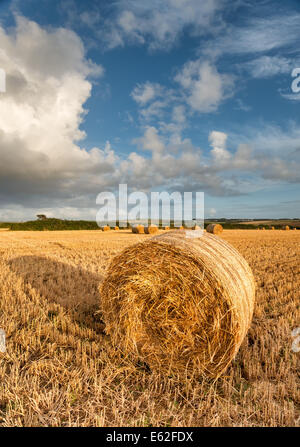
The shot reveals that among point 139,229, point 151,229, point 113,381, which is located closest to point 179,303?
point 113,381

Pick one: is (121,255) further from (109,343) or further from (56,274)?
(56,274)

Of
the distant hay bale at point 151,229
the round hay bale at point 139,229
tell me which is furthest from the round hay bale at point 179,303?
the round hay bale at point 139,229

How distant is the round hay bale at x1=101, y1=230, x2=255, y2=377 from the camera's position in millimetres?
2967

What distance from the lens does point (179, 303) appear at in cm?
321

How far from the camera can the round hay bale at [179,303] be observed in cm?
297

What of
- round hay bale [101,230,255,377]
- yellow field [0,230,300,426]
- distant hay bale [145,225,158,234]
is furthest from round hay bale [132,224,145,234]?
round hay bale [101,230,255,377]

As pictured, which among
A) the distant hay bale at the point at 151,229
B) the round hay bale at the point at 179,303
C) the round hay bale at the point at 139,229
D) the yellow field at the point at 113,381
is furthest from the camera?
the round hay bale at the point at 139,229

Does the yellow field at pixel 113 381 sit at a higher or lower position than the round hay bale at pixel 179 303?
lower

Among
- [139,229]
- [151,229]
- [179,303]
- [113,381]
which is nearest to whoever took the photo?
[113,381]

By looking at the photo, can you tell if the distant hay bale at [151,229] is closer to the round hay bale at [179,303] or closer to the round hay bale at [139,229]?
the round hay bale at [139,229]

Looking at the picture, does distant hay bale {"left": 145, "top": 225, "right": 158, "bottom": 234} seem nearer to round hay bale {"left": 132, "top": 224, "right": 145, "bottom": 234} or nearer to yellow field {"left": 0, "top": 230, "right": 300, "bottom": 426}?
round hay bale {"left": 132, "top": 224, "right": 145, "bottom": 234}

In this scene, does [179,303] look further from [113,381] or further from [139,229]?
[139,229]
